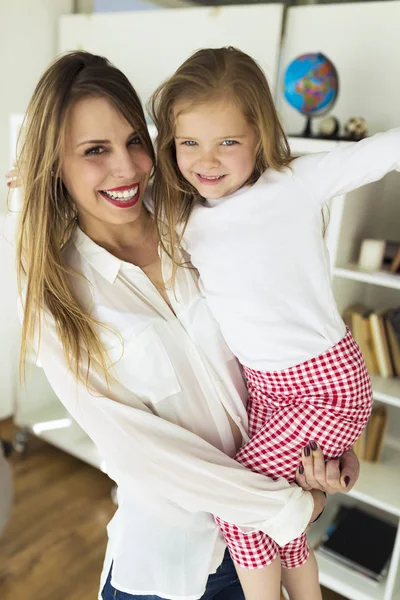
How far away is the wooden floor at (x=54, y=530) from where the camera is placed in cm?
219

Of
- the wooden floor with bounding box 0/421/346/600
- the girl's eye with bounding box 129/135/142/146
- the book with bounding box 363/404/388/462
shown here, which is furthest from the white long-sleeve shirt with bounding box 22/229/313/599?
the wooden floor with bounding box 0/421/346/600

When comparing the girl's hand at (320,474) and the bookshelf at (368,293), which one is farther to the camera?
the bookshelf at (368,293)

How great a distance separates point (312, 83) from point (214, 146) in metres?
1.06

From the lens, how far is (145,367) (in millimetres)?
1052

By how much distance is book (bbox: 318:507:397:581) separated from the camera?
7.11 feet

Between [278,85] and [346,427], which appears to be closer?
[346,427]

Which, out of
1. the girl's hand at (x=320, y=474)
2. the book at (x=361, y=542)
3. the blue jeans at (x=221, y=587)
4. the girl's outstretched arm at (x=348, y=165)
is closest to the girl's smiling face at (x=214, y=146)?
the girl's outstretched arm at (x=348, y=165)

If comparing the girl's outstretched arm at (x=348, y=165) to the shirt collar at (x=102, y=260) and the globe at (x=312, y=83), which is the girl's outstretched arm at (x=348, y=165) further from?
the globe at (x=312, y=83)

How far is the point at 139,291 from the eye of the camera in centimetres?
112

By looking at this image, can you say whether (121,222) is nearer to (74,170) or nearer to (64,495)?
(74,170)

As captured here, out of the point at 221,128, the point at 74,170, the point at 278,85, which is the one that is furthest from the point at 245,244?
the point at 278,85

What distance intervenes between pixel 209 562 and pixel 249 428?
284mm

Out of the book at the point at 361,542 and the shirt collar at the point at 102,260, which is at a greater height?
the shirt collar at the point at 102,260

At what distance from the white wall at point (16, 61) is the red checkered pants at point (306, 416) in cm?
205
